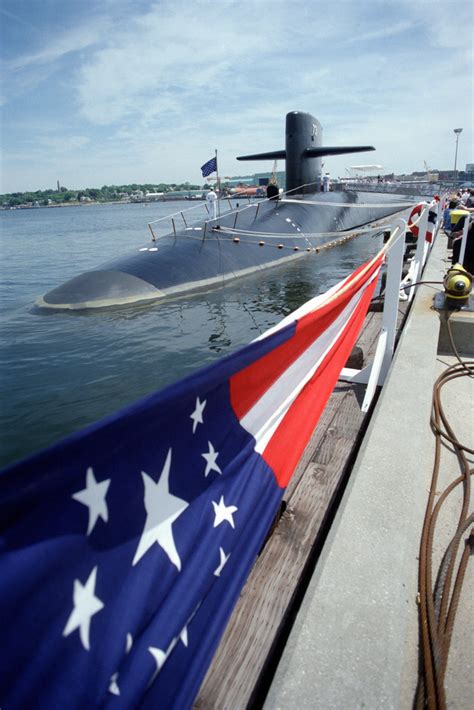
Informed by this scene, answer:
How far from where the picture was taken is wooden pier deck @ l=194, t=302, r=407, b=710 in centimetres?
163

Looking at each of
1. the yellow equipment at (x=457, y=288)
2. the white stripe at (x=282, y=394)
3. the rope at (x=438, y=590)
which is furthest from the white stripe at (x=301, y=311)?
the yellow equipment at (x=457, y=288)

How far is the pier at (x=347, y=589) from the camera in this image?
59.2 inches

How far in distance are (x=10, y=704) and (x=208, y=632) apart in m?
0.65

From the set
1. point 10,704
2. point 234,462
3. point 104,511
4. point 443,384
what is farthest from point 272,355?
point 443,384

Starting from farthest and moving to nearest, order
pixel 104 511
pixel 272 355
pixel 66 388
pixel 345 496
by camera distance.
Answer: pixel 66 388
pixel 345 496
pixel 272 355
pixel 104 511

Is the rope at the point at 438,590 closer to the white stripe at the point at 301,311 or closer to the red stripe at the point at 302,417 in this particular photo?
the red stripe at the point at 302,417

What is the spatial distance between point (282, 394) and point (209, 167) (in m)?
15.6

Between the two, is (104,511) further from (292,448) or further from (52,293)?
(52,293)

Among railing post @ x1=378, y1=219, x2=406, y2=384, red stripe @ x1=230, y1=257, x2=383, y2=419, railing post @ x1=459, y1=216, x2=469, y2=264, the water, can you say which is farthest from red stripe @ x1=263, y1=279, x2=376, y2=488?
railing post @ x1=459, y1=216, x2=469, y2=264

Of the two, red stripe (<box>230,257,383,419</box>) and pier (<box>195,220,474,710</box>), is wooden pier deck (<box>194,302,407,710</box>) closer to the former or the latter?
pier (<box>195,220,474,710</box>)

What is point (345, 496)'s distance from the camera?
2.38 meters

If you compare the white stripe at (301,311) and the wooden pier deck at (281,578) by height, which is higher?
the white stripe at (301,311)

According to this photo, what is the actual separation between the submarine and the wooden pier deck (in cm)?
879

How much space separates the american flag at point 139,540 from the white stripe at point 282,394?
0.01m
